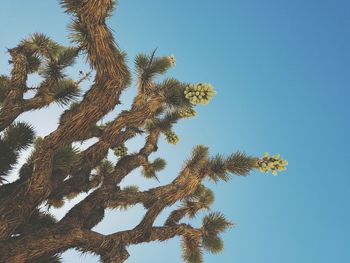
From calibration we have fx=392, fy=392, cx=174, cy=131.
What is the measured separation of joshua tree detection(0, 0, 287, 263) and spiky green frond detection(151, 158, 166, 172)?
410 millimetres

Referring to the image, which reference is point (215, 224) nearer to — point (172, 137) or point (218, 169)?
point (218, 169)

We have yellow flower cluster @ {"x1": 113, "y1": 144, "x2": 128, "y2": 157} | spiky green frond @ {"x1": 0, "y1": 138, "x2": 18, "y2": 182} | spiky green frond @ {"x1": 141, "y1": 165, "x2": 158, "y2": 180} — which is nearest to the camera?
spiky green frond @ {"x1": 0, "y1": 138, "x2": 18, "y2": 182}

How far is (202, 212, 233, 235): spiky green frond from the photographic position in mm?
6277

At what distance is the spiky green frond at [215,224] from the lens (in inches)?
247

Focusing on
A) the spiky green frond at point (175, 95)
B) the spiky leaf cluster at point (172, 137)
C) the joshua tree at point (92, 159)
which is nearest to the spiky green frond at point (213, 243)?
the joshua tree at point (92, 159)

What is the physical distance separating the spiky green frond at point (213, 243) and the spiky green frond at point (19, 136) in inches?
123

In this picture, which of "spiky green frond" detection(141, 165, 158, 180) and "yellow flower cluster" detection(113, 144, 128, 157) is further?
"yellow flower cluster" detection(113, 144, 128, 157)

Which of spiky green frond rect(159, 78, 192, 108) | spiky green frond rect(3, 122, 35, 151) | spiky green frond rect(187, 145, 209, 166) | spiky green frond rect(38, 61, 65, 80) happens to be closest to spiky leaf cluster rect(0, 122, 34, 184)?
spiky green frond rect(3, 122, 35, 151)

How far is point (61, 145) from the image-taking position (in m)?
4.58

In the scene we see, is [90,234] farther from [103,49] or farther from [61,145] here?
[103,49]

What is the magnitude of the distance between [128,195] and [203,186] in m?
1.79

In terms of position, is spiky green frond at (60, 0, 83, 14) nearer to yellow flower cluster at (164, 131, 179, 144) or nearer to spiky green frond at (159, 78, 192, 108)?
spiky green frond at (159, 78, 192, 108)

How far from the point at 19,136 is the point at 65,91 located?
4.25 ft

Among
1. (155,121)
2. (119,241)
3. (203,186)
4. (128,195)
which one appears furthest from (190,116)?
(119,241)
